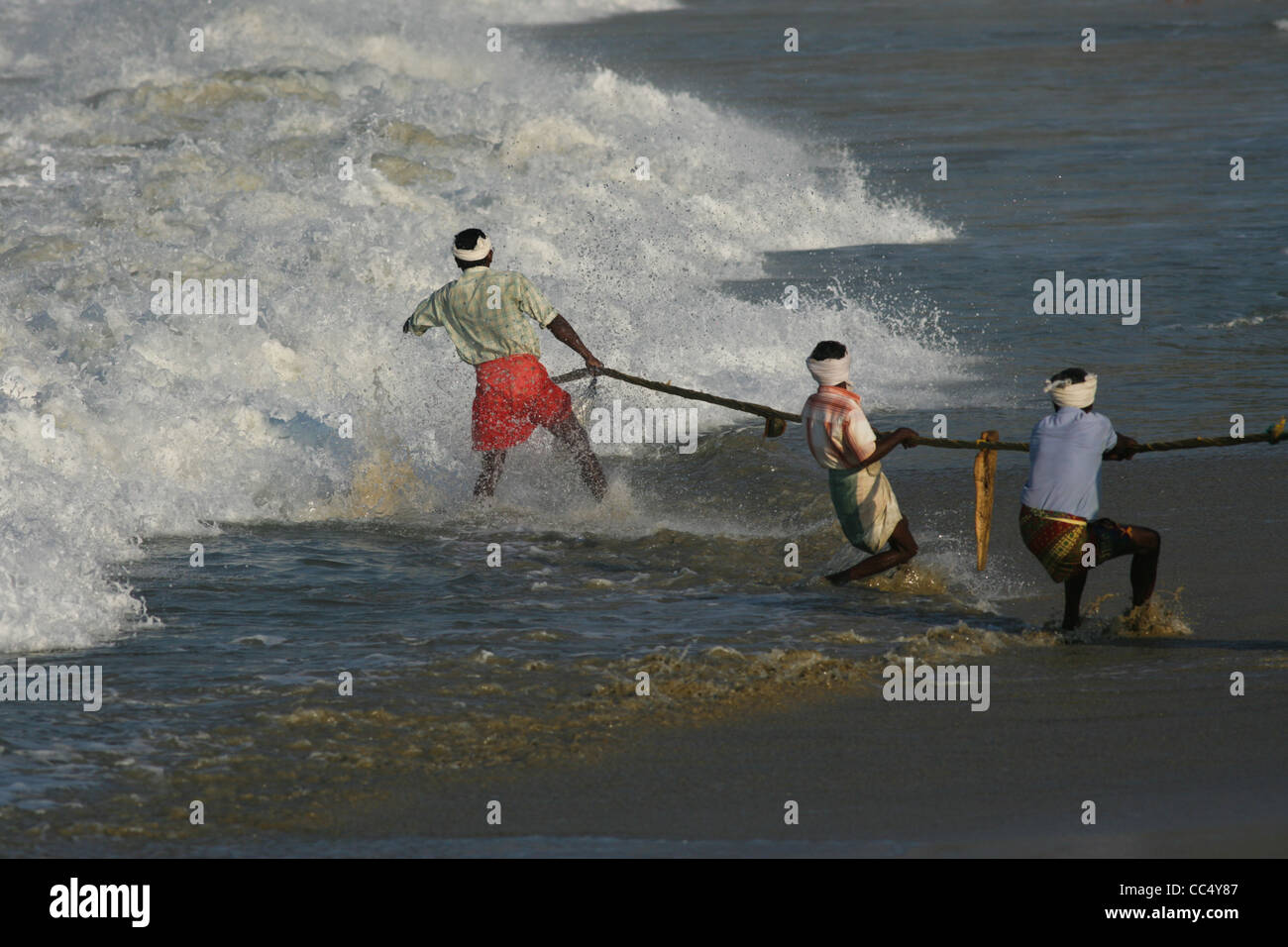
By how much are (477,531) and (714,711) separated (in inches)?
117

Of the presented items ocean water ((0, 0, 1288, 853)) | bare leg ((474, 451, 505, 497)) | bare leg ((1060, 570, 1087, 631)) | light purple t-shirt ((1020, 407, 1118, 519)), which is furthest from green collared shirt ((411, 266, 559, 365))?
bare leg ((1060, 570, 1087, 631))

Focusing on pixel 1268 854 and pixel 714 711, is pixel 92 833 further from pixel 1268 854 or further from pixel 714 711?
pixel 1268 854

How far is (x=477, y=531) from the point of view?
8.76 m

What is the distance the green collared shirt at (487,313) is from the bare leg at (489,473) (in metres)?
Answer: 0.54

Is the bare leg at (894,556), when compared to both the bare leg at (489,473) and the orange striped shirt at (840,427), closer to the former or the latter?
the orange striped shirt at (840,427)

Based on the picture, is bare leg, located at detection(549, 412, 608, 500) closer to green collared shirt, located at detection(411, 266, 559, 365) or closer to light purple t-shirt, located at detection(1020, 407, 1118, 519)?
green collared shirt, located at detection(411, 266, 559, 365)

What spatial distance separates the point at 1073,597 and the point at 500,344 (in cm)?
319

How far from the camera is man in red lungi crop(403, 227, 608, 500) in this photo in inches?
325

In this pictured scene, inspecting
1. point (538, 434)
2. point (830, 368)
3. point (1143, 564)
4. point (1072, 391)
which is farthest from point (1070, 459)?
point (538, 434)

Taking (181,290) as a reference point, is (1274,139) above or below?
above

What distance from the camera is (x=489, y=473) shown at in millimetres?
8836

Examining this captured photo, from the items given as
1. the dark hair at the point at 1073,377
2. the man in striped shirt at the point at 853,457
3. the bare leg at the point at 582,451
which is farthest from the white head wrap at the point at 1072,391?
the bare leg at the point at 582,451

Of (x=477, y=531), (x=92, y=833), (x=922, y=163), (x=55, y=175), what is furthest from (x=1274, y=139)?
(x=92, y=833)

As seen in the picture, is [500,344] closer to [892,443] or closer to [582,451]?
[582,451]
